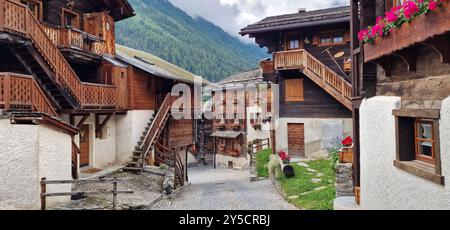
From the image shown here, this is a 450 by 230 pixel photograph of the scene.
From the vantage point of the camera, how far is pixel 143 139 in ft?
58.7

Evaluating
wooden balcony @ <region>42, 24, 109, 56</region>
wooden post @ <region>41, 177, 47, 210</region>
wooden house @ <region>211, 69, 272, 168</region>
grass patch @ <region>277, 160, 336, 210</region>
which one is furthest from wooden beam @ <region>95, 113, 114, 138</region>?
wooden house @ <region>211, 69, 272, 168</region>

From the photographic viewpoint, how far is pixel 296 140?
20109mm

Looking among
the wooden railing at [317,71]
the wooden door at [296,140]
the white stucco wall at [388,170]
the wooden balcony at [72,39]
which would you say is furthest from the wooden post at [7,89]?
the wooden door at [296,140]

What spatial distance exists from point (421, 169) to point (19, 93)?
10897 mm

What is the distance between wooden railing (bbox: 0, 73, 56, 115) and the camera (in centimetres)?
964

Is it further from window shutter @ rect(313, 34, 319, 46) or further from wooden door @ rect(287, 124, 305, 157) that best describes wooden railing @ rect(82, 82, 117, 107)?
window shutter @ rect(313, 34, 319, 46)

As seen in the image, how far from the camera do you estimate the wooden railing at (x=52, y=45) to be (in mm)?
10676

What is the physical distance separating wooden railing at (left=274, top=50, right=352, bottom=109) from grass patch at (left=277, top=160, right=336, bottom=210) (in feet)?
Result: 12.8

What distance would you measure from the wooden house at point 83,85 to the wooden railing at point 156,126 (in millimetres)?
54

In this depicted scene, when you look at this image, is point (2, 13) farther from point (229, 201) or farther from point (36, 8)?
point (229, 201)

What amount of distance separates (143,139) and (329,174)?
9981 mm

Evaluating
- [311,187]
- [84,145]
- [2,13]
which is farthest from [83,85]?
[311,187]

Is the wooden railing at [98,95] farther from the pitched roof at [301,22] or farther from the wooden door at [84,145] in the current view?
the pitched roof at [301,22]
